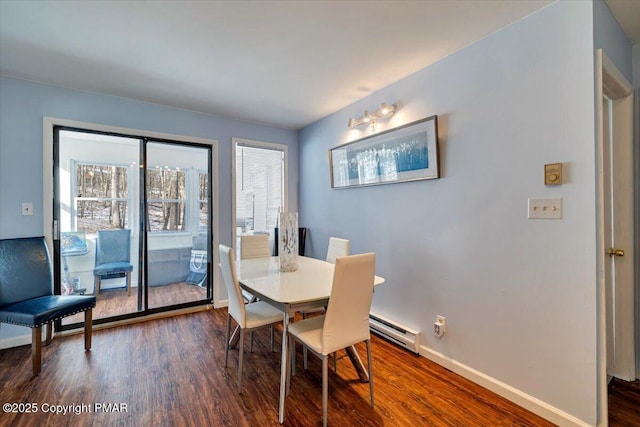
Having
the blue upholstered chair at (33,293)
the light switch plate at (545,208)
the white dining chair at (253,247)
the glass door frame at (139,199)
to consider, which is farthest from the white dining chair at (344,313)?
the glass door frame at (139,199)

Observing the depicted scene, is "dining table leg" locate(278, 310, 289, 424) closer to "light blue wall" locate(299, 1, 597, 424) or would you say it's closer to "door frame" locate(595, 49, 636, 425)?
"light blue wall" locate(299, 1, 597, 424)

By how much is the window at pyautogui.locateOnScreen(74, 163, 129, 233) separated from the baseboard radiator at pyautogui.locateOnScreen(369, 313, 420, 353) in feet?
10.1

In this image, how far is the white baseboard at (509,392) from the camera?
1.60m

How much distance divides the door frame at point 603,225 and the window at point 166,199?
3.85 m

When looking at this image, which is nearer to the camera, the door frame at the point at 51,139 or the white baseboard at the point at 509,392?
the white baseboard at the point at 509,392

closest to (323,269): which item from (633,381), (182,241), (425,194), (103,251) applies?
(425,194)

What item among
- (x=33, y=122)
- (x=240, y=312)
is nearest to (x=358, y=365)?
(x=240, y=312)

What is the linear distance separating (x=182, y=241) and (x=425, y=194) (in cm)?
297

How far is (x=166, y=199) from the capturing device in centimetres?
342

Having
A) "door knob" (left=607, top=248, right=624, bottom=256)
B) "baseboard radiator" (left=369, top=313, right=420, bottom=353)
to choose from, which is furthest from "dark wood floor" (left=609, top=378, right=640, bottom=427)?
"baseboard radiator" (left=369, top=313, right=420, bottom=353)

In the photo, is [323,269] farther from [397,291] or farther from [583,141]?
[583,141]

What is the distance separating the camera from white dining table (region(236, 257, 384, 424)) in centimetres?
166

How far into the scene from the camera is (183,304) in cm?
346

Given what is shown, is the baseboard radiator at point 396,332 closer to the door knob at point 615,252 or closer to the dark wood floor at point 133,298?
the door knob at point 615,252
